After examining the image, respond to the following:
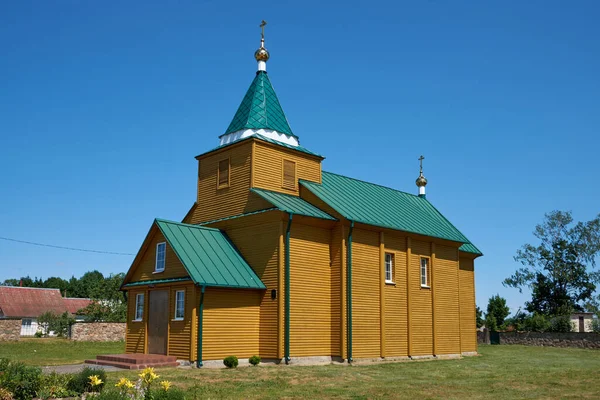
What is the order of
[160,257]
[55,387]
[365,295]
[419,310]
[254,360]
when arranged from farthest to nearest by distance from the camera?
[419,310], [365,295], [160,257], [254,360], [55,387]

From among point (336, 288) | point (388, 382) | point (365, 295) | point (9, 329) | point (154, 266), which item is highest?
point (154, 266)

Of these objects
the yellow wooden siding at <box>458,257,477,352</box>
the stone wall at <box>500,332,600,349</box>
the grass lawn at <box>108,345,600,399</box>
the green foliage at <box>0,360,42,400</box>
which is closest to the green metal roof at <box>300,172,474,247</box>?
the yellow wooden siding at <box>458,257,477,352</box>

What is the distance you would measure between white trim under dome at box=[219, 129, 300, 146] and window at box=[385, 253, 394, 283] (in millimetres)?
6675

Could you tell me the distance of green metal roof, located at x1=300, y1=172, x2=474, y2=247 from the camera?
26.0 meters

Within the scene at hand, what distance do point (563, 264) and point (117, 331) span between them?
4013cm

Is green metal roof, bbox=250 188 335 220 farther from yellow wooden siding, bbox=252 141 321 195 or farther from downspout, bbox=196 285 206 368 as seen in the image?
downspout, bbox=196 285 206 368

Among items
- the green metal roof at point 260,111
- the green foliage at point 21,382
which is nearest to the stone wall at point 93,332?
the green metal roof at point 260,111

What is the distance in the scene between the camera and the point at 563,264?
55.4 meters

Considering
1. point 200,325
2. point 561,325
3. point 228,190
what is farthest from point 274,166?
point 561,325

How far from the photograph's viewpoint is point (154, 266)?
938 inches

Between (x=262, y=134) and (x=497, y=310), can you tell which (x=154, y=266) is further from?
(x=497, y=310)

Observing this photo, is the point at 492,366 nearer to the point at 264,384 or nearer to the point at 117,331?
the point at 264,384

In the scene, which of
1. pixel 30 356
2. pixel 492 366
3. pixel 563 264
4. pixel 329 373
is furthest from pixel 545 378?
pixel 563 264

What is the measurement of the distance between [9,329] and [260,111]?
70.7 ft
